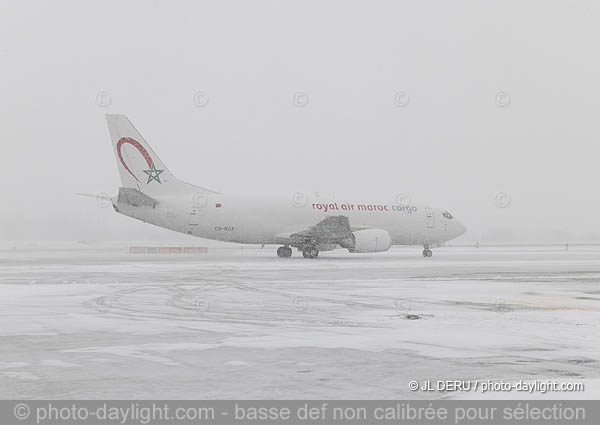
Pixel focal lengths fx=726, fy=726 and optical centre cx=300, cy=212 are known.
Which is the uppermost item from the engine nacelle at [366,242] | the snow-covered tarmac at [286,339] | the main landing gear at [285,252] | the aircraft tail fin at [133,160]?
the aircraft tail fin at [133,160]

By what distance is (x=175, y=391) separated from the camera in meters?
6.99

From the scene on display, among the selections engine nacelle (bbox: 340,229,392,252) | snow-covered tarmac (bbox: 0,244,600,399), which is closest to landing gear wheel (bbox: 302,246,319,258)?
engine nacelle (bbox: 340,229,392,252)

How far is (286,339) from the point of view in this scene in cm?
1048

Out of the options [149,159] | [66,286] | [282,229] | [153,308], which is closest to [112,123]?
[149,159]

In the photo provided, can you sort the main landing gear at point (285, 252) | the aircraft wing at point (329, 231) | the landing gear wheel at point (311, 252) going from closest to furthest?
the landing gear wheel at point (311, 252), the aircraft wing at point (329, 231), the main landing gear at point (285, 252)

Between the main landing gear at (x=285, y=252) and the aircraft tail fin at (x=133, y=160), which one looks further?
the main landing gear at (x=285, y=252)

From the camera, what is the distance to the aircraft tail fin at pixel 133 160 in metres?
42.1

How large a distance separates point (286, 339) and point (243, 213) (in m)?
33.5

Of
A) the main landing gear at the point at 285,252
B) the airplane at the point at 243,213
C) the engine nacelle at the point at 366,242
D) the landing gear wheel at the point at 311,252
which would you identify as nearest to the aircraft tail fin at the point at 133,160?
the airplane at the point at 243,213

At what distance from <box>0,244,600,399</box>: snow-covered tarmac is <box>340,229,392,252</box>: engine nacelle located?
24170mm

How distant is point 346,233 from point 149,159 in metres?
12.6

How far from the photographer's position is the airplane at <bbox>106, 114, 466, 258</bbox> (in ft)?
138

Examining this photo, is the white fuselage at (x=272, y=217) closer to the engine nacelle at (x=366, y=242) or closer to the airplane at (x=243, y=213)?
the airplane at (x=243, y=213)

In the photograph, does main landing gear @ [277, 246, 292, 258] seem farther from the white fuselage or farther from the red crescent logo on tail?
the red crescent logo on tail
